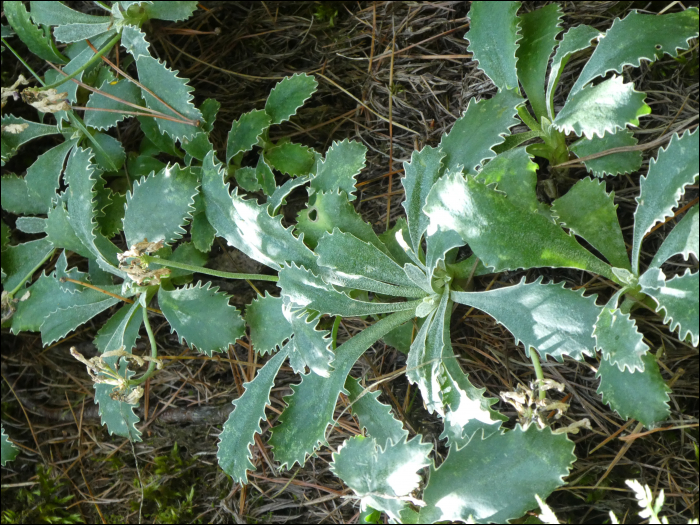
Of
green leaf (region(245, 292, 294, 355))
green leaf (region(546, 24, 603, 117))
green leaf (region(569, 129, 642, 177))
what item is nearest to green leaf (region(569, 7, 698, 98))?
green leaf (region(546, 24, 603, 117))

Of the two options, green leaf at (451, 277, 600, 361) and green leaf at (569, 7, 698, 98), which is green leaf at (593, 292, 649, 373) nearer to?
green leaf at (451, 277, 600, 361)

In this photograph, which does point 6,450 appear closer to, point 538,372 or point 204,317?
point 204,317

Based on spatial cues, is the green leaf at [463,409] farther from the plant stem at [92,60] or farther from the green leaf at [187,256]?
the plant stem at [92,60]

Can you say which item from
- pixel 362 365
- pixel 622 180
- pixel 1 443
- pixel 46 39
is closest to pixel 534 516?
pixel 362 365

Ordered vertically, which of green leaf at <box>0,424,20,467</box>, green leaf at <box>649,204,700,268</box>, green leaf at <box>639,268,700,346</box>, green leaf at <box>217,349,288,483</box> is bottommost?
green leaf at <box>0,424,20,467</box>

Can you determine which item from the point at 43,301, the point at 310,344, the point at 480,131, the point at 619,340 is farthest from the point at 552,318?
the point at 43,301

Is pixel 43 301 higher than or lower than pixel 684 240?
lower

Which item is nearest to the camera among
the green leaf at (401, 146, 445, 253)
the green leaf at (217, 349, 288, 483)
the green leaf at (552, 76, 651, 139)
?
the green leaf at (552, 76, 651, 139)
